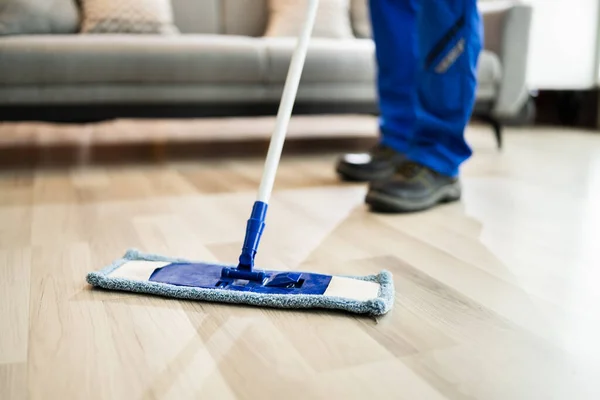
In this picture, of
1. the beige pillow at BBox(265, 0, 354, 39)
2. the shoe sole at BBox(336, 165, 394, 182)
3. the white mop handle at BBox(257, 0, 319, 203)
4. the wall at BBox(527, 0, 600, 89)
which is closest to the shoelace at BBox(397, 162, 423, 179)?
the shoe sole at BBox(336, 165, 394, 182)

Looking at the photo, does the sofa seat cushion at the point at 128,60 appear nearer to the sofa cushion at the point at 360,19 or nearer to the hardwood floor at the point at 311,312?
the hardwood floor at the point at 311,312

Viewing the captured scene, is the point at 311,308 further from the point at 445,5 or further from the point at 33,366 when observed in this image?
the point at 445,5

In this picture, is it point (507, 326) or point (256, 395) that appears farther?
point (507, 326)

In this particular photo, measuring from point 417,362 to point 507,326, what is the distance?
0.16 m

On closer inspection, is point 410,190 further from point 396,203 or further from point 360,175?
point 360,175

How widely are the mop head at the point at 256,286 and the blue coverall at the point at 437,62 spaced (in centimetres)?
57

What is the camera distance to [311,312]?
76cm

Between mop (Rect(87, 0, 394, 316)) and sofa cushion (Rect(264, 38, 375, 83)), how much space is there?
110 centimetres

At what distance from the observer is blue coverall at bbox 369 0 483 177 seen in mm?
1230

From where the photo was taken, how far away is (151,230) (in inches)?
44.9

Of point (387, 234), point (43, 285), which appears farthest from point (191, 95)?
point (43, 285)

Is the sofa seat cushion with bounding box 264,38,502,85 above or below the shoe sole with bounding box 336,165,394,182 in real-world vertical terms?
above

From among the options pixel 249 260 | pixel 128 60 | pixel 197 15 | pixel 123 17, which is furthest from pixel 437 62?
pixel 197 15

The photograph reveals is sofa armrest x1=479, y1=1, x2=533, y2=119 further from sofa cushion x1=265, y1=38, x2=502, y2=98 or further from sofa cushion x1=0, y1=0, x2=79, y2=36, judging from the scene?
sofa cushion x1=0, y1=0, x2=79, y2=36
